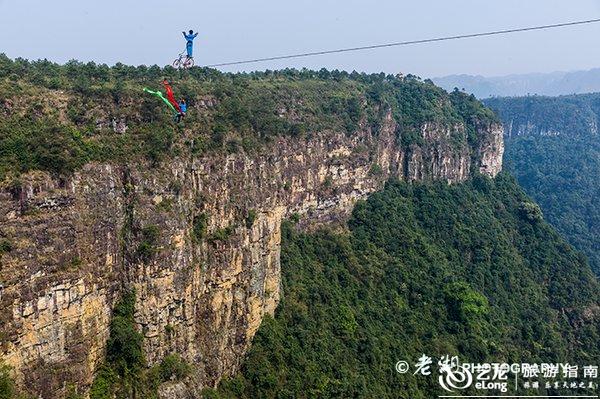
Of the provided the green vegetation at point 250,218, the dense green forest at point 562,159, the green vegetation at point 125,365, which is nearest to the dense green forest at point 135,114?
the green vegetation at point 250,218

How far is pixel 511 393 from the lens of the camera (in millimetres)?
37844

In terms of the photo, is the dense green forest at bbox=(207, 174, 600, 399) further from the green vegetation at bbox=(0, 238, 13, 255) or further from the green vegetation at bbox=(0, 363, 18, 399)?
the green vegetation at bbox=(0, 238, 13, 255)

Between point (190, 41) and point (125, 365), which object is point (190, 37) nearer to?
point (190, 41)

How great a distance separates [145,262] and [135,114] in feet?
23.7

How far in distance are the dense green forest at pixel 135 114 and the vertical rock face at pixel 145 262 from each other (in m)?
0.91

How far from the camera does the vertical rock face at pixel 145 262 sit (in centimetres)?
1973

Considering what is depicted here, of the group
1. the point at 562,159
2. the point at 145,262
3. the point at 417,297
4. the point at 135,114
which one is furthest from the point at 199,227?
the point at 562,159

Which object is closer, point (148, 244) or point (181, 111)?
point (148, 244)

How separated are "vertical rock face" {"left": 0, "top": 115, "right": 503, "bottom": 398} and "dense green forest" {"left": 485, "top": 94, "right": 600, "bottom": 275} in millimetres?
58387

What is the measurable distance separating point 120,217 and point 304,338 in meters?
14.2

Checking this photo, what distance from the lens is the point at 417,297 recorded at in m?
42.1

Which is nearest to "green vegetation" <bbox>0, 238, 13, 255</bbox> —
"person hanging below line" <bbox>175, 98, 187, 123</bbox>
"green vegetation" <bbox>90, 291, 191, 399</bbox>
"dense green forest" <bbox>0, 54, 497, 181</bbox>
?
"dense green forest" <bbox>0, 54, 497, 181</bbox>

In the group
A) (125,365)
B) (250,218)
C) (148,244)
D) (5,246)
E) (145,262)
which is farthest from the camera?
(250,218)

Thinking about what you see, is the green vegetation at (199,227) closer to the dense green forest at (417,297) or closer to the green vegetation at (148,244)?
the green vegetation at (148,244)
